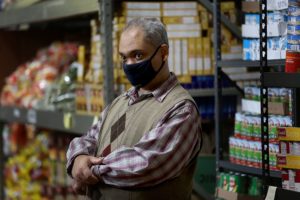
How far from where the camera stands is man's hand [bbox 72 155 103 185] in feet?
8.60

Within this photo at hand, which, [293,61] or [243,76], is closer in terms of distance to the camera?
[293,61]

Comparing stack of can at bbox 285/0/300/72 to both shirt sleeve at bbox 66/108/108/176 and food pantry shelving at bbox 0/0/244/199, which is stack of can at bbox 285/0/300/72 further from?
food pantry shelving at bbox 0/0/244/199

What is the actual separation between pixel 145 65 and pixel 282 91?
2.79 feet

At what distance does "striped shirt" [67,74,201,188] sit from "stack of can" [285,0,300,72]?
0.42 meters

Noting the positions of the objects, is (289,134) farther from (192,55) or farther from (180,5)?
(180,5)

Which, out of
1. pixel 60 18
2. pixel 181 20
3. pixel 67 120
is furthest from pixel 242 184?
pixel 60 18

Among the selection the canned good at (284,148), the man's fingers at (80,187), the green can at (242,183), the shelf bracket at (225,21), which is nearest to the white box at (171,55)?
the shelf bracket at (225,21)

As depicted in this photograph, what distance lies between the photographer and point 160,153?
2471 mm

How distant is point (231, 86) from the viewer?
3.92m

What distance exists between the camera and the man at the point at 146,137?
8.18 ft

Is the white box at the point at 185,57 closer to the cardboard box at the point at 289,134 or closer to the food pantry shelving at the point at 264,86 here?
the food pantry shelving at the point at 264,86

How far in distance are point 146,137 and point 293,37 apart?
688mm

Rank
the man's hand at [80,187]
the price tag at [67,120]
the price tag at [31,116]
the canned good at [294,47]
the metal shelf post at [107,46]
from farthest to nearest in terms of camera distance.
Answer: the price tag at [31,116] → the price tag at [67,120] → the metal shelf post at [107,46] → the man's hand at [80,187] → the canned good at [294,47]

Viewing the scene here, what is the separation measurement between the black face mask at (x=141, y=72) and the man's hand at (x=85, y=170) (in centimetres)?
35
